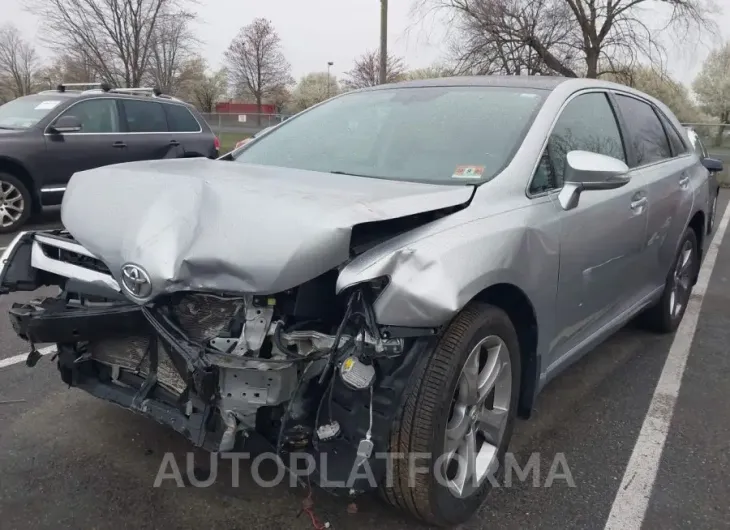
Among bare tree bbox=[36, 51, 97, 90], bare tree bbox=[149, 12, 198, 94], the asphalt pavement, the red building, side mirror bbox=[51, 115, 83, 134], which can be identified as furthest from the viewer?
the red building

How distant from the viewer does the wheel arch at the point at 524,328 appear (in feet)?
8.27

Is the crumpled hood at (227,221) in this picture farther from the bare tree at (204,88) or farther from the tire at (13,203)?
the bare tree at (204,88)

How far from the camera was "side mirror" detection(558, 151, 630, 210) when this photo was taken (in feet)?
8.86

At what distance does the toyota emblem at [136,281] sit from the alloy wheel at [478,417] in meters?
1.11

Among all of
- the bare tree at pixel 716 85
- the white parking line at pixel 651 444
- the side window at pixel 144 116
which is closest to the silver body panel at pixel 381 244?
the white parking line at pixel 651 444

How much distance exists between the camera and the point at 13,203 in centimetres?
795

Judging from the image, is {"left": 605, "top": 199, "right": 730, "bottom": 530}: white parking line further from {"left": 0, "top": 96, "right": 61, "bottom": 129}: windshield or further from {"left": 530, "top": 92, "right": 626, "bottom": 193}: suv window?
{"left": 0, "top": 96, "right": 61, "bottom": 129}: windshield

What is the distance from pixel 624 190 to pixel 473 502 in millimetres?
1858

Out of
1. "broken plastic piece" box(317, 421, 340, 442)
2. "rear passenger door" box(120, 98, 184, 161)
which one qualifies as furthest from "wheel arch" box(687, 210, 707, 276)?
"rear passenger door" box(120, 98, 184, 161)

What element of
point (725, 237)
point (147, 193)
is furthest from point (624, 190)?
point (725, 237)

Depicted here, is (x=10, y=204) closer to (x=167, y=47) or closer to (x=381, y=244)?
(x=381, y=244)

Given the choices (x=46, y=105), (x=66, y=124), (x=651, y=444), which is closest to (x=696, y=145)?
(x=651, y=444)

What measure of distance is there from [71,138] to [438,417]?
7718mm

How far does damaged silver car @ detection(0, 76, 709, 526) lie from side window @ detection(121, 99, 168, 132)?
6.80 meters
